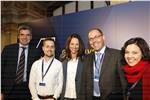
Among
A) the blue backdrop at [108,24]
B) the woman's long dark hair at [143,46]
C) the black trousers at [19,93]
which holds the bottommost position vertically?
the black trousers at [19,93]

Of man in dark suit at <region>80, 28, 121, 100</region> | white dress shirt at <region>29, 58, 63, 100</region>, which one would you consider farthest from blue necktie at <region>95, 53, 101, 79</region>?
white dress shirt at <region>29, 58, 63, 100</region>

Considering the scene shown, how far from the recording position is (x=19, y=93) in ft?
7.00

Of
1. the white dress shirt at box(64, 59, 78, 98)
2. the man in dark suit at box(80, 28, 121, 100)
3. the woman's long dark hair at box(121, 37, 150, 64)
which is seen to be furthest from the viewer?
the white dress shirt at box(64, 59, 78, 98)

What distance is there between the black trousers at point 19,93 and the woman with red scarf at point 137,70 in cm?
68

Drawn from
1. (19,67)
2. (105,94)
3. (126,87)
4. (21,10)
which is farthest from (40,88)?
(21,10)

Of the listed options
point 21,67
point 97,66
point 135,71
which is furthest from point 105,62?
point 21,67

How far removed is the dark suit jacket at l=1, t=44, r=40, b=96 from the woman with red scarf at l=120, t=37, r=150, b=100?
26.0 inches

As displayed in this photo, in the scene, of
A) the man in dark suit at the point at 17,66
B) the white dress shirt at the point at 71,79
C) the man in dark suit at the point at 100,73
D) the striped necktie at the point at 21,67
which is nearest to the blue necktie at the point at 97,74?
the man in dark suit at the point at 100,73

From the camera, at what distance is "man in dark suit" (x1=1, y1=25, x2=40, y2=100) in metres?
2.10

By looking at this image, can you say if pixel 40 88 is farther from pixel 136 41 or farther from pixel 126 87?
pixel 136 41

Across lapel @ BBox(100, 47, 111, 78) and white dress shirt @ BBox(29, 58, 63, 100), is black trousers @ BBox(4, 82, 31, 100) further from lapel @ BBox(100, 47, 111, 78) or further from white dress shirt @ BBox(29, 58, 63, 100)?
lapel @ BBox(100, 47, 111, 78)

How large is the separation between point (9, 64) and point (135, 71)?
889 millimetres

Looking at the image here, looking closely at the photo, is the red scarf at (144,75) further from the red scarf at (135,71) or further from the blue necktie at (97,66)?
the blue necktie at (97,66)

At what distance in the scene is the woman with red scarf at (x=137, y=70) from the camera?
1.74 m
